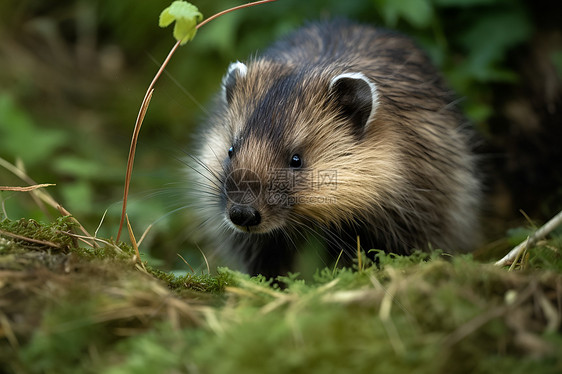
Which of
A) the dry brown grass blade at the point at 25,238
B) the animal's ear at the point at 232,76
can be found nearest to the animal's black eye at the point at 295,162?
the animal's ear at the point at 232,76

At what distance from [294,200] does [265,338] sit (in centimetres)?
174

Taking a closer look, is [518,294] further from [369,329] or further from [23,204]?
[23,204]

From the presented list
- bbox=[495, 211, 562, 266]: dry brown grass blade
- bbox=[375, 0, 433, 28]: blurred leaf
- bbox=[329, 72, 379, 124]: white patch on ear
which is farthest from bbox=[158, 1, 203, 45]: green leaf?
bbox=[375, 0, 433, 28]: blurred leaf

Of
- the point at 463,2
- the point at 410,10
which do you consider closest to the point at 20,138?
the point at 410,10

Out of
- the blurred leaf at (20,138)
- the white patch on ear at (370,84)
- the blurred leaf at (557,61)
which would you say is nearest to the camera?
the white patch on ear at (370,84)

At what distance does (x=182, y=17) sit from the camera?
3652 mm

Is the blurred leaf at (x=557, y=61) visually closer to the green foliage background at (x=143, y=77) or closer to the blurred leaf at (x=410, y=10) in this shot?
the green foliage background at (x=143, y=77)

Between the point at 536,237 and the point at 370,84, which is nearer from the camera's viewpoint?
the point at 536,237

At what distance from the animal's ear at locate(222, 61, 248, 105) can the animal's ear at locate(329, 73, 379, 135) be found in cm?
86

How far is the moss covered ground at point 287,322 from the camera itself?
7.40 feet

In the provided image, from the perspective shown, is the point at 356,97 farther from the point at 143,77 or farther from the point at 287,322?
the point at 143,77

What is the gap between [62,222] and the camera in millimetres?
3459

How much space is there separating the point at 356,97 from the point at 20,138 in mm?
4615

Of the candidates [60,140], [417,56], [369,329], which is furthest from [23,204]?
[369,329]
